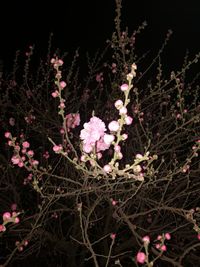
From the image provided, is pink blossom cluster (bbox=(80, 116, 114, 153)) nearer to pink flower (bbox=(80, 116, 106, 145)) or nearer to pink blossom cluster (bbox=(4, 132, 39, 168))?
pink flower (bbox=(80, 116, 106, 145))

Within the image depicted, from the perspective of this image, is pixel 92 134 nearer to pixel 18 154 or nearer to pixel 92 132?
pixel 92 132

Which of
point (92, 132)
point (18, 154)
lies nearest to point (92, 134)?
point (92, 132)

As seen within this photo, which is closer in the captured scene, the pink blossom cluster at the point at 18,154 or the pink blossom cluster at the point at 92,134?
the pink blossom cluster at the point at 18,154

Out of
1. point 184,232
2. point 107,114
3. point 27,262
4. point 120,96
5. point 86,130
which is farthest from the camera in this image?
point 107,114

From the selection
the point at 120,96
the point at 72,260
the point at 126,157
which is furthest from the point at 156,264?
the point at 120,96

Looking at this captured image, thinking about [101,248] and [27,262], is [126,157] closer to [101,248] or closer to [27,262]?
[101,248]

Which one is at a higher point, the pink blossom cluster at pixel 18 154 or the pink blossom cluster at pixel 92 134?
the pink blossom cluster at pixel 18 154

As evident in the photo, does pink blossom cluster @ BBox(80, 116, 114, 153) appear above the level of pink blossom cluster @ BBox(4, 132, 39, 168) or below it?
below

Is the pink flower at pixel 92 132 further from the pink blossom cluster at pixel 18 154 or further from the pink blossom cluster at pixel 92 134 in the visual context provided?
the pink blossom cluster at pixel 18 154

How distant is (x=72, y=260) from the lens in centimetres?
402

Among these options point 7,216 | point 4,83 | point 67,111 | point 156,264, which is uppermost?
point 4,83

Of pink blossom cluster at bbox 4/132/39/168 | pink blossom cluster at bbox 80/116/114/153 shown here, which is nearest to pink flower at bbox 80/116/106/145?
pink blossom cluster at bbox 80/116/114/153

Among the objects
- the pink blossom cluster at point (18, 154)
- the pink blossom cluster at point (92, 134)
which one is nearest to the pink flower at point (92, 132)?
the pink blossom cluster at point (92, 134)

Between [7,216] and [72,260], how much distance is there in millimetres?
2582
